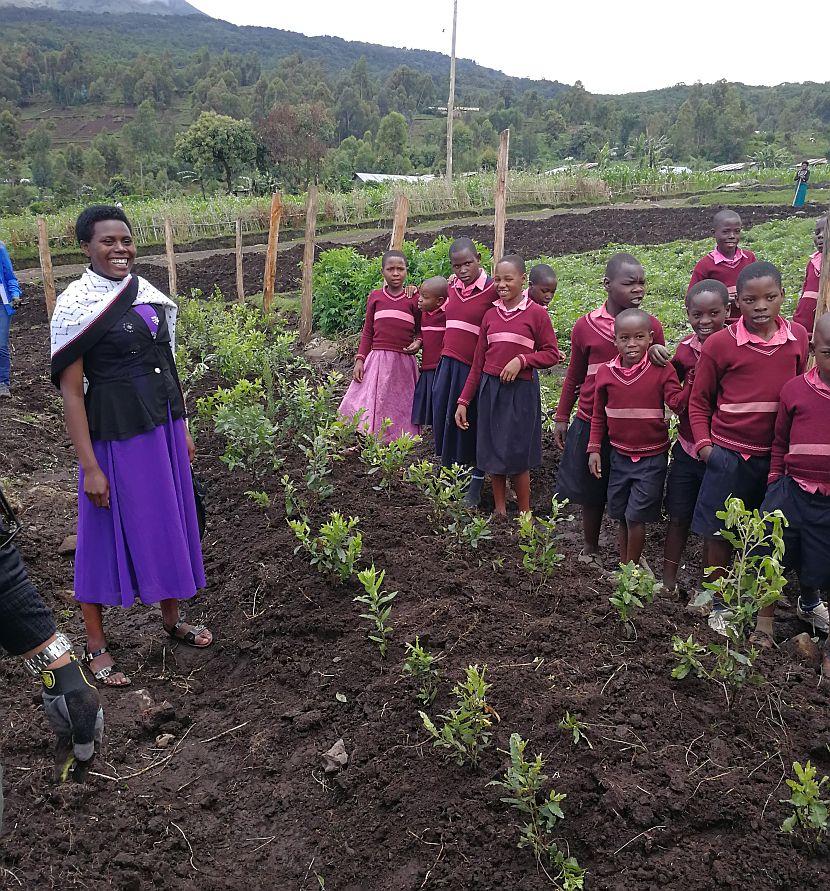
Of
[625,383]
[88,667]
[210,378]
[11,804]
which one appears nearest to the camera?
[11,804]

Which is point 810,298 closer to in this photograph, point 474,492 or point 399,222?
point 474,492

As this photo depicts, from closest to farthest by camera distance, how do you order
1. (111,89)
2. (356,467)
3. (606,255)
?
(356,467) < (606,255) < (111,89)

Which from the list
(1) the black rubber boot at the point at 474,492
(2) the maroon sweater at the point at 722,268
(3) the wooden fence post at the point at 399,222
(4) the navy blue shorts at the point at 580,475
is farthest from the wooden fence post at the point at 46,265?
(4) the navy blue shorts at the point at 580,475

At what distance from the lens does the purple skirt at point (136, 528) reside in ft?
11.5

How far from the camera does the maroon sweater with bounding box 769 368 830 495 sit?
3387 millimetres

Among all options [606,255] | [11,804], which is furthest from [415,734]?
[606,255]

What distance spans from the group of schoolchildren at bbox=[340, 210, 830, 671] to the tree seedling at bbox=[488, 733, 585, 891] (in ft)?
3.24

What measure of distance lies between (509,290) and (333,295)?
245 inches

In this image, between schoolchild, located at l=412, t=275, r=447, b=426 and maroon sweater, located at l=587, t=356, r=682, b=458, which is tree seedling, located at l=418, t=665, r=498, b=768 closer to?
maroon sweater, located at l=587, t=356, r=682, b=458

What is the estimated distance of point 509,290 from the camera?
4.66 metres

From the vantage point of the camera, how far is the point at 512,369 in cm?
462

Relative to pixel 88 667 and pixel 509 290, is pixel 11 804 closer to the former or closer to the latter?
pixel 88 667

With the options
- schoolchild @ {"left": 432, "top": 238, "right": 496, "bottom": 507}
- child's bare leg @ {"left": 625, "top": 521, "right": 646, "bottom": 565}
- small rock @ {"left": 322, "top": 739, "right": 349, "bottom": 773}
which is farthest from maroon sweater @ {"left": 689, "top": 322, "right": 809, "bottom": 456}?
small rock @ {"left": 322, "top": 739, "right": 349, "bottom": 773}

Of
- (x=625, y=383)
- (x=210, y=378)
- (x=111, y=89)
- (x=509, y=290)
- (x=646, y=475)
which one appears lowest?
(x=210, y=378)
